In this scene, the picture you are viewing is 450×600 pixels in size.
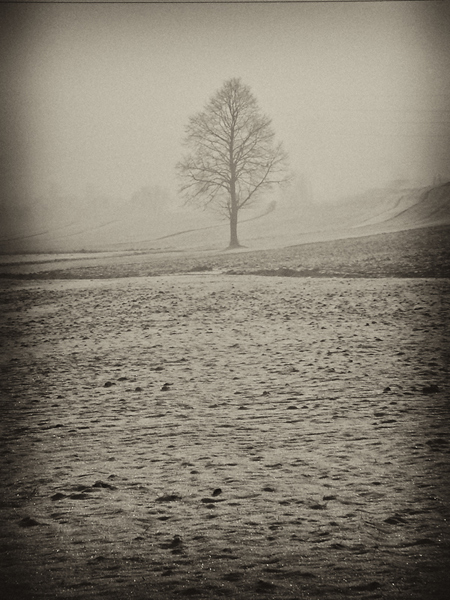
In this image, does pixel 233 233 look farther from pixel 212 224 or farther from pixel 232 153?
pixel 212 224

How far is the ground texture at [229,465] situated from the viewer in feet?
8.75

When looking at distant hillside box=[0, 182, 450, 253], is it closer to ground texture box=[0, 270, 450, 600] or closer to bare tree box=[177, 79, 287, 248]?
bare tree box=[177, 79, 287, 248]

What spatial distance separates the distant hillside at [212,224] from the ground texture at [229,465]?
2608cm

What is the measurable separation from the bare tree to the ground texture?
82.1 ft

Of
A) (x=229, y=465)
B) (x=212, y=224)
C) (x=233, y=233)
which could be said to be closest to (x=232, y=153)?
(x=233, y=233)

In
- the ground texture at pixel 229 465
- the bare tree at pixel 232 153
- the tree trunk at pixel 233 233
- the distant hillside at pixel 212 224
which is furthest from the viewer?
the distant hillside at pixel 212 224

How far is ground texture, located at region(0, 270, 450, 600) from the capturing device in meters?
2.67

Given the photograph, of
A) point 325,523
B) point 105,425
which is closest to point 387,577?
point 325,523

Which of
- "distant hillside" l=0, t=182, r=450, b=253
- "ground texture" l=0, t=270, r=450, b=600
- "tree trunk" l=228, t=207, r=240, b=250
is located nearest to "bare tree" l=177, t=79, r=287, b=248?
"tree trunk" l=228, t=207, r=240, b=250

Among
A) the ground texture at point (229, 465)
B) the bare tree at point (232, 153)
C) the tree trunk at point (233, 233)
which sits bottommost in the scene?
the ground texture at point (229, 465)

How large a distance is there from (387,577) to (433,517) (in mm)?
686

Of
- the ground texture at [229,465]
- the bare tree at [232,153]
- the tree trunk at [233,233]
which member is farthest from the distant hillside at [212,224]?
the ground texture at [229,465]

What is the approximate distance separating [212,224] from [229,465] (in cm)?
5213

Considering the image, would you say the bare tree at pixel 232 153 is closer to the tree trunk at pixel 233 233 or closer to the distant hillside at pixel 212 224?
the tree trunk at pixel 233 233
